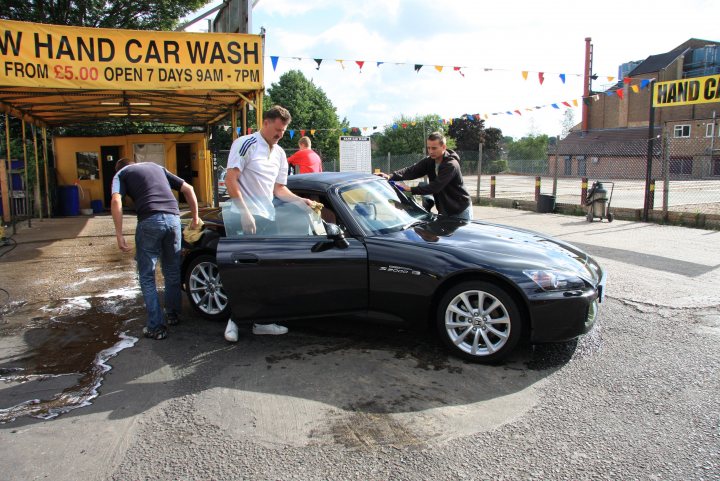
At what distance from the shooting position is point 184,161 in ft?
63.4

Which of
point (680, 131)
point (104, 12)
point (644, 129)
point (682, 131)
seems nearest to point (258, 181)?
point (104, 12)

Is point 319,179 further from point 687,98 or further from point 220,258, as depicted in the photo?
point 687,98

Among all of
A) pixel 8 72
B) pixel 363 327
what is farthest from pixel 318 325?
pixel 8 72

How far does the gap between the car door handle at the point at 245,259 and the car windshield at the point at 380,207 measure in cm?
90

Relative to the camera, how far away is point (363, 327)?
4.82 metres

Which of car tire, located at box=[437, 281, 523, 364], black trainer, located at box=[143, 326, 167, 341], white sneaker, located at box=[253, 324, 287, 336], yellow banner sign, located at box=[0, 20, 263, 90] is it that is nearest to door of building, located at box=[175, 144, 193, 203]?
yellow banner sign, located at box=[0, 20, 263, 90]

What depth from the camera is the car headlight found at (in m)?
3.77

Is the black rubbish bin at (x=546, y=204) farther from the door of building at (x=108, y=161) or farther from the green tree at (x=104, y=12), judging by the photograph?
the green tree at (x=104, y=12)

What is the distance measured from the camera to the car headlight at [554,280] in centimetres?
377

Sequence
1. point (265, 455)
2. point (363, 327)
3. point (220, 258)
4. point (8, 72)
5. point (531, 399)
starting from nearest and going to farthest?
point (265, 455), point (531, 399), point (220, 258), point (363, 327), point (8, 72)

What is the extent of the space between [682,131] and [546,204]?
3884 centimetres

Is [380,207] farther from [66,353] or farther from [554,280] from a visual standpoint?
[66,353]

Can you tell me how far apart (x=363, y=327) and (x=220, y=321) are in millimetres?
1425

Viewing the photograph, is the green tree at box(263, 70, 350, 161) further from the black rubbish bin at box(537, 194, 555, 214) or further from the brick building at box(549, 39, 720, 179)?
the black rubbish bin at box(537, 194, 555, 214)
